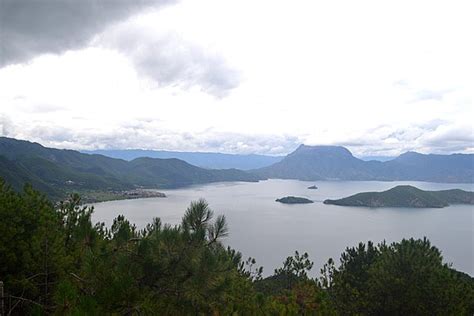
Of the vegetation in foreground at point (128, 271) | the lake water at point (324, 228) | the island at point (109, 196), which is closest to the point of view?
the vegetation in foreground at point (128, 271)

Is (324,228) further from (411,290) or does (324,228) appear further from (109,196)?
(109,196)

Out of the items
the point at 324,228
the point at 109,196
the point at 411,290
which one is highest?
the point at 411,290

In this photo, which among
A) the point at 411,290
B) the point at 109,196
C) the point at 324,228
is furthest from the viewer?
the point at 109,196

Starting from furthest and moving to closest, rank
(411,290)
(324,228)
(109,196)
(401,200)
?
1. (109,196)
2. (401,200)
3. (324,228)
4. (411,290)

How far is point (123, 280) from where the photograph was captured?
438 cm

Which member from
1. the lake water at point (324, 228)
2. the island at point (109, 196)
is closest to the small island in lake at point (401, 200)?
the lake water at point (324, 228)

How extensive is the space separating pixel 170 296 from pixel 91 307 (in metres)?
1.72

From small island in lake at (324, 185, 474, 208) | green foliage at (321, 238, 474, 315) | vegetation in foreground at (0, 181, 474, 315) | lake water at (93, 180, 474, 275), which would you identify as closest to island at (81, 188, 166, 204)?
lake water at (93, 180, 474, 275)

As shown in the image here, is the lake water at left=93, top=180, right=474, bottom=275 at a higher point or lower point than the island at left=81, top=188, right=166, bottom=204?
lower

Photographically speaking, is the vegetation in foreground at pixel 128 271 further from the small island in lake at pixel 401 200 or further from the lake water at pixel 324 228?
the small island in lake at pixel 401 200

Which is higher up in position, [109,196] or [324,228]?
[109,196]

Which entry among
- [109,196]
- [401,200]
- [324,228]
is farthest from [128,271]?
[401,200]

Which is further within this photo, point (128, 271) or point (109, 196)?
point (109, 196)

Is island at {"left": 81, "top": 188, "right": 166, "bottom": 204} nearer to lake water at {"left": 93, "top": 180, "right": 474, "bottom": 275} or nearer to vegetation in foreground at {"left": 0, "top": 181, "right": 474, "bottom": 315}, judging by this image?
lake water at {"left": 93, "top": 180, "right": 474, "bottom": 275}
